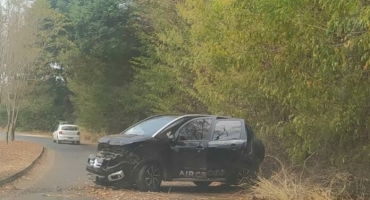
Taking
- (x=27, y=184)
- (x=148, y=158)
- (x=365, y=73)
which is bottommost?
(x=27, y=184)

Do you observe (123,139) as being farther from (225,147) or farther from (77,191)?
(225,147)

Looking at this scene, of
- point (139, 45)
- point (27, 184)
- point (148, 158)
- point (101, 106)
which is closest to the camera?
point (148, 158)

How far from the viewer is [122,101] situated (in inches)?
1398

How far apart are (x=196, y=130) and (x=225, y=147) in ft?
2.54

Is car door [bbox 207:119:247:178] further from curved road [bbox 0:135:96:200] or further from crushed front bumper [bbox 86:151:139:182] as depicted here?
curved road [bbox 0:135:96:200]

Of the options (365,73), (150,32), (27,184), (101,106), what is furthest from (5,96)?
(365,73)

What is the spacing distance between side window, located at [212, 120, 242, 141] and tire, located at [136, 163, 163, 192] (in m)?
1.60

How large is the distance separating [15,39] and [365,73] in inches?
828

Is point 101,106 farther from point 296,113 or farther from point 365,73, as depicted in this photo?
point 365,73

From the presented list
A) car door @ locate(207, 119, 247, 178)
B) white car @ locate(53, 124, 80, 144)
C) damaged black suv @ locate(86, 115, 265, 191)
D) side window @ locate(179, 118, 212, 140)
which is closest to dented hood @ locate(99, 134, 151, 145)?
damaged black suv @ locate(86, 115, 265, 191)

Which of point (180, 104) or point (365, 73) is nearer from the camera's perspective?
point (365, 73)

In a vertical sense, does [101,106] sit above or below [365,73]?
below

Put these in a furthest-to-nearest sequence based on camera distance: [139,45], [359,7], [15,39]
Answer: [139,45], [15,39], [359,7]

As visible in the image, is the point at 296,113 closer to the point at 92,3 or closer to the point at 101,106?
the point at 92,3
